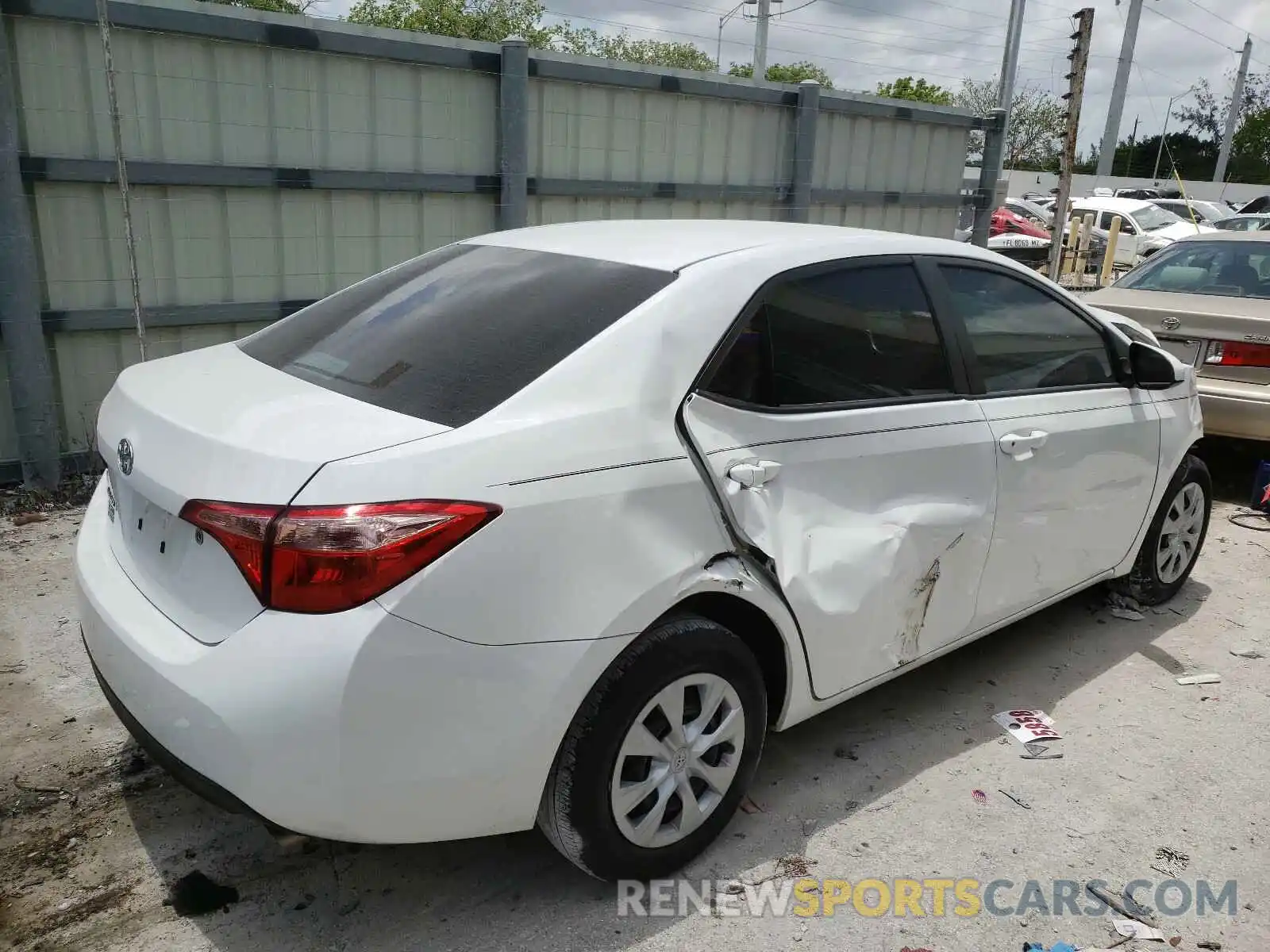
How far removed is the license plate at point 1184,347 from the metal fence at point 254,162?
3743 mm

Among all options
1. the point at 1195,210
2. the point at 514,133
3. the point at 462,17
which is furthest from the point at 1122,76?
the point at 514,133

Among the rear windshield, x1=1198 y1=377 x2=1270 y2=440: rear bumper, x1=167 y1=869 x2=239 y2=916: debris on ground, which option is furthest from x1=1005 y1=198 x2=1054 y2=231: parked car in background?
x1=167 y1=869 x2=239 y2=916: debris on ground

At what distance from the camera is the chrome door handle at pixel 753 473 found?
258 cm

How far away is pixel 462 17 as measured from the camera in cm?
3959

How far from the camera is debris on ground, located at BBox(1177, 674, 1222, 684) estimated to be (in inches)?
159

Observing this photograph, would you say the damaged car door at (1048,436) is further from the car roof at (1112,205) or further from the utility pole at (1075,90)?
the car roof at (1112,205)

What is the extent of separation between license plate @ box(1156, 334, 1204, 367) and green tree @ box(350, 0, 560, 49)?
3448 cm

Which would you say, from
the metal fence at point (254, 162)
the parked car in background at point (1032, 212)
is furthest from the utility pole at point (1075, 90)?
the parked car in background at point (1032, 212)

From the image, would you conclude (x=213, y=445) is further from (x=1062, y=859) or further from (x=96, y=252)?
(x=96, y=252)

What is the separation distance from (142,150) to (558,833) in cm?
492

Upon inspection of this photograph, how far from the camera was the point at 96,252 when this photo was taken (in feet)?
18.4

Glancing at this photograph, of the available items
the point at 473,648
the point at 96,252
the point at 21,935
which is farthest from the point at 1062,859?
the point at 96,252

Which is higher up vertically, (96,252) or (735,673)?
(96,252)

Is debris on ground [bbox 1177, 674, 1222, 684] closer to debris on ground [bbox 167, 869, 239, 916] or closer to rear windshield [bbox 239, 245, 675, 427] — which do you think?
rear windshield [bbox 239, 245, 675, 427]
